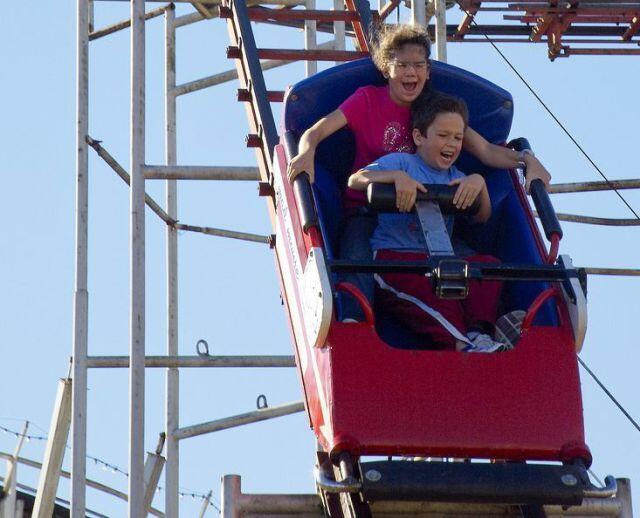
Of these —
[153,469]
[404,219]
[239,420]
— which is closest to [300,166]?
[404,219]

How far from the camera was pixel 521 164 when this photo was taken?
5938mm

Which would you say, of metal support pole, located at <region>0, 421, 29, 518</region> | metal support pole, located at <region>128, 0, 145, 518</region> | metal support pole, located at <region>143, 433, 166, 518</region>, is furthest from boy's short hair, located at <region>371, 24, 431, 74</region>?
metal support pole, located at <region>0, 421, 29, 518</region>

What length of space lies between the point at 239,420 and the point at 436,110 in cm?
318

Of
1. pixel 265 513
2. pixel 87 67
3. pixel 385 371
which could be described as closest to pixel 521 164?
pixel 385 371

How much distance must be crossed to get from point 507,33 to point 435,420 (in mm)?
5580

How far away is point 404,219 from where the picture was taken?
18.7 feet

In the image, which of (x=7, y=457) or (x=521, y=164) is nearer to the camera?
(x=521, y=164)

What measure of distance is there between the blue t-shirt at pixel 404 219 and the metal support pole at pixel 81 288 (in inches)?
82.1

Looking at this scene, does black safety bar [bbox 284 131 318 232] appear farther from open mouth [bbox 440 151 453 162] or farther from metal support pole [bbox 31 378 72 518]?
metal support pole [bbox 31 378 72 518]

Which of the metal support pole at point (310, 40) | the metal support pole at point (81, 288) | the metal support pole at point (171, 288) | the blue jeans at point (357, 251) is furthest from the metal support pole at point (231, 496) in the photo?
the metal support pole at point (310, 40)

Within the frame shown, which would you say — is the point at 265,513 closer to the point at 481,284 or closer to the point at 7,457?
the point at 481,284

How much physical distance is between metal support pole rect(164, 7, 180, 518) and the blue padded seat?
243 cm

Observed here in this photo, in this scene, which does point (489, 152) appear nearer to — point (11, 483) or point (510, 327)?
point (510, 327)

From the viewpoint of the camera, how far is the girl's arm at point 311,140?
549cm
